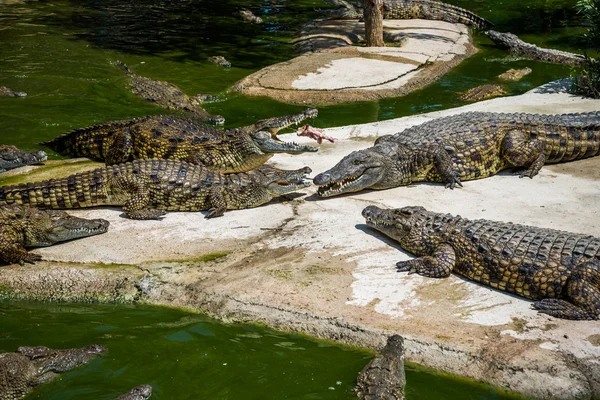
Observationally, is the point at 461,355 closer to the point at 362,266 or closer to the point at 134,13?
the point at 362,266

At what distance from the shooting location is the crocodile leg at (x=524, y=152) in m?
8.47

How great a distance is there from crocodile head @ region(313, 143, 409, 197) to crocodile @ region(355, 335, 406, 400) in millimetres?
2968

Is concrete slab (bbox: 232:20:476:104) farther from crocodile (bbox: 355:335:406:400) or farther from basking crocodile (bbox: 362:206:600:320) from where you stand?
crocodile (bbox: 355:335:406:400)

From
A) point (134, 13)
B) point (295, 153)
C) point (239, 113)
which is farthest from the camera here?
point (134, 13)

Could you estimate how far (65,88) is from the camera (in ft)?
44.0

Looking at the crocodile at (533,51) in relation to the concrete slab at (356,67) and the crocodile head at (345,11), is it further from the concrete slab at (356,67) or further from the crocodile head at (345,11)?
the crocodile head at (345,11)

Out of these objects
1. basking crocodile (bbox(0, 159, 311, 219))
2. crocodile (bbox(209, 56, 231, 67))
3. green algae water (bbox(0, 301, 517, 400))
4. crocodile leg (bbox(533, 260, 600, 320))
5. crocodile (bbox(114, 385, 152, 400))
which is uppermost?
crocodile leg (bbox(533, 260, 600, 320))

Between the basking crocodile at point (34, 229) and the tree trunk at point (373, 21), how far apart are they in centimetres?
999

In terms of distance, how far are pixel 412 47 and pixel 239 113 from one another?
16.4 feet

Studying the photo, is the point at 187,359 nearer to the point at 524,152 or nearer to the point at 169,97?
the point at 524,152

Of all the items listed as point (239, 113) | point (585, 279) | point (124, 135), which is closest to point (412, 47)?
point (239, 113)

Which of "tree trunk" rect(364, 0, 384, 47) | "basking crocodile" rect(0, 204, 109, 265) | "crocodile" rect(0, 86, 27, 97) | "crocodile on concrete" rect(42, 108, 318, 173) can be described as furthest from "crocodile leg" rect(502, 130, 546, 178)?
"crocodile" rect(0, 86, 27, 97)

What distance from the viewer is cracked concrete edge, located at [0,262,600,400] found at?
5.02m

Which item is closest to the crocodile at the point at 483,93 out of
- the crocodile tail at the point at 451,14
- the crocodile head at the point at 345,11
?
the crocodile tail at the point at 451,14
